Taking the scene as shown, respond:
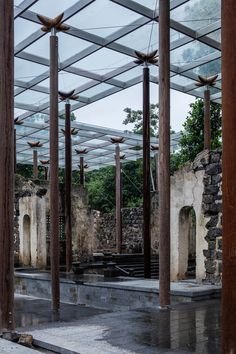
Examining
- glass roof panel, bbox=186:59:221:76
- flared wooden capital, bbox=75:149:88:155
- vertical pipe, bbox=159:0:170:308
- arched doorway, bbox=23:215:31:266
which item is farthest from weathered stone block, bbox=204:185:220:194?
flared wooden capital, bbox=75:149:88:155

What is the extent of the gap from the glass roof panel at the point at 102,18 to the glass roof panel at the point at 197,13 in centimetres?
99

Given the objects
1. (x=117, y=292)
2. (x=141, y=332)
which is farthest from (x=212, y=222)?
(x=141, y=332)

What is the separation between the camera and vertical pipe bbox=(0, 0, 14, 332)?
580cm

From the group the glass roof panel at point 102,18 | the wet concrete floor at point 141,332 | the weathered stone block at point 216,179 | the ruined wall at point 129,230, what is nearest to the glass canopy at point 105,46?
the glass roof panel at point 102,18

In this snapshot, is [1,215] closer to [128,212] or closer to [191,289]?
[191,289]

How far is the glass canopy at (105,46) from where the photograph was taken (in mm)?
11070

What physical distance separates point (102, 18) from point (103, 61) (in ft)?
7.66

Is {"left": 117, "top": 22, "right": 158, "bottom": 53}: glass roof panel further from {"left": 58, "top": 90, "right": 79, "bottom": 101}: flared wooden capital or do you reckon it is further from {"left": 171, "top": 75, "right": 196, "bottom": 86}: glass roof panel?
{"left": 58, "top": 90, "right": 79, "bottom": 101}: flared wooden capital

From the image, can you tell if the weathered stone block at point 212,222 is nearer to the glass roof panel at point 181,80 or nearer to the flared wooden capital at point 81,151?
the glass roof panel at point 181,80

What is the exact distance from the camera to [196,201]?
10.7m

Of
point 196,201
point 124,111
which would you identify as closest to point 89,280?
point 196,201

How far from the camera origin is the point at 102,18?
11.5m

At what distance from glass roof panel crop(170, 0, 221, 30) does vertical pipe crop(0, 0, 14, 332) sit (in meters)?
6.07

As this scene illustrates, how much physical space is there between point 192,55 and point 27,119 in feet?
26.2
